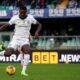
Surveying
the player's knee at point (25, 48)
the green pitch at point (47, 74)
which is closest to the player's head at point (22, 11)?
the player's knee at point (25, 48)

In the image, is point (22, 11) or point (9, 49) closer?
point (22, 11)

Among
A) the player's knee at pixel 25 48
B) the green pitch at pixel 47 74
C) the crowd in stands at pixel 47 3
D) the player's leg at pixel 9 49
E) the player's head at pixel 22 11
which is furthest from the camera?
the crowd in stands at pixel 47 3

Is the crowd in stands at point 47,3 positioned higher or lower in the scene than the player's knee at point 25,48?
lower

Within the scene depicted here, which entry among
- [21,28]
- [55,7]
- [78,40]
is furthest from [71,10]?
[21,28]

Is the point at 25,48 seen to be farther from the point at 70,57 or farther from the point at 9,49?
the point at 70,57

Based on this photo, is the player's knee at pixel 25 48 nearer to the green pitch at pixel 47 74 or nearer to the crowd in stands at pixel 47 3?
the green pitch at pixel 47 74

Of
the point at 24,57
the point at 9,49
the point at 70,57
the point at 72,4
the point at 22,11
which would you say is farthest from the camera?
the point at 72,4

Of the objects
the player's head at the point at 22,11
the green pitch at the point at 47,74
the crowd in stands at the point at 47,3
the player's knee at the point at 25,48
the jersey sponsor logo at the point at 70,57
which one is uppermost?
the player's head at the point at 22,11

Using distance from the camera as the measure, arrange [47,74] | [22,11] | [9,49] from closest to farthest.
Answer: [22,11], [9,49], [47,74]

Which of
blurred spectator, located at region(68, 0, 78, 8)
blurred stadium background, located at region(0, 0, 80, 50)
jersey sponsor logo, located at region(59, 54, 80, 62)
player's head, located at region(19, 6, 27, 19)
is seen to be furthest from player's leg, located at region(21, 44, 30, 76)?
blurred spectator, located at region(68, 0, 78, 8)

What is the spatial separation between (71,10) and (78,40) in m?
6.35

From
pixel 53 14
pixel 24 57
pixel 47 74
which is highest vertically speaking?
pixel 24 57

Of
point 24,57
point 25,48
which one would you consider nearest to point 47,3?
point 24,57

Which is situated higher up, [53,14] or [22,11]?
[22,11]
